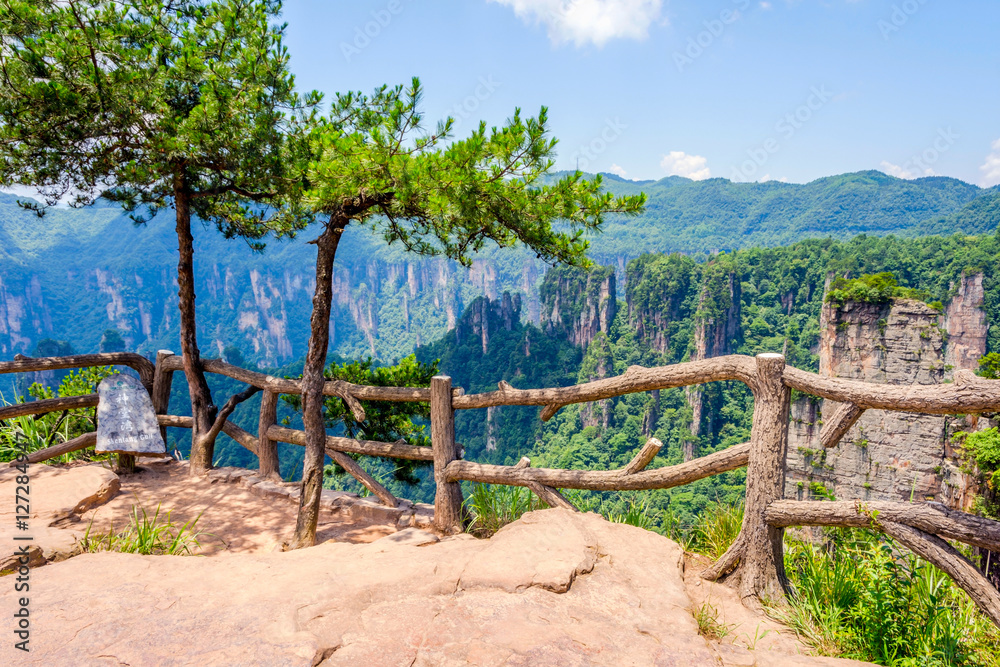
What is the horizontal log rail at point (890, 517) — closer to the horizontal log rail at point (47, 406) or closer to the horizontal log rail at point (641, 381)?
the horizontal log rail at point (641, 381)

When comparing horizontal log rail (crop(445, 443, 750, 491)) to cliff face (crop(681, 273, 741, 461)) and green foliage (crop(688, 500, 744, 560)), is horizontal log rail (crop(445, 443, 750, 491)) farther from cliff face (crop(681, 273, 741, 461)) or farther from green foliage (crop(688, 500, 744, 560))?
cliff face (crop(681, 273, 741, 461))

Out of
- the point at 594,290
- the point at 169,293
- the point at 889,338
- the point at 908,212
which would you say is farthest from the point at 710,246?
the point at 169,293

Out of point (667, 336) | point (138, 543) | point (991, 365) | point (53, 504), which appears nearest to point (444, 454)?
point (138, 543)

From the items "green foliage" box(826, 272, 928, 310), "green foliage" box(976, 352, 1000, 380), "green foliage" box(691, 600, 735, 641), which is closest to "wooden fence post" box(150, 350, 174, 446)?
"green foliage" box(691, 600, 735, 641)

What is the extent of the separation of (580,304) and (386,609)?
2787 inches

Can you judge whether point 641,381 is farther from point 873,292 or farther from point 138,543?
point 873,292

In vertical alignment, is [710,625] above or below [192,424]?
below

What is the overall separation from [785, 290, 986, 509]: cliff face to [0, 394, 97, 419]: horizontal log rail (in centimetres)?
2152

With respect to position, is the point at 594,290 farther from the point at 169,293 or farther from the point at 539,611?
the point at 169,293

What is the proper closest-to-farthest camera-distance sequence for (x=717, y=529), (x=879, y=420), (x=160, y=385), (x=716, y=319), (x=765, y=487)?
(x=765, y=487) < (x=717, y=529) < (x=160, y=385) < (x=879, y=420) < (x=716, y=319)

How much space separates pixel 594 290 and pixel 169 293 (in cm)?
10538

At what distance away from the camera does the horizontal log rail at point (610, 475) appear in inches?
124

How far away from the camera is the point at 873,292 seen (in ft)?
74.4

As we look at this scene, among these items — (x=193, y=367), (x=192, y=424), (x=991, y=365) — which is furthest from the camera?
(x=991, y=365)
